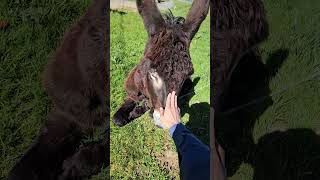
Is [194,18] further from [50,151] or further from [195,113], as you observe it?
[50,151]

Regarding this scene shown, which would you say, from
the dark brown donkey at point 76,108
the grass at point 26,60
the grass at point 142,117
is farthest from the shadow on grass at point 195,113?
the grass at point 26,60

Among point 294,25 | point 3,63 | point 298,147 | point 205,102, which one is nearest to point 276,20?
point 294,25

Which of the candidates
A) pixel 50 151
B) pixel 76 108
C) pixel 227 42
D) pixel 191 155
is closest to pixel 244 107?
pixel 227 42

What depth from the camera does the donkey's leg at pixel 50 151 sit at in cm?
304

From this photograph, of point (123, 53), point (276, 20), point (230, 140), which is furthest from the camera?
point (276, 20)

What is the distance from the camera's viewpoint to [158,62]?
9.98 feet

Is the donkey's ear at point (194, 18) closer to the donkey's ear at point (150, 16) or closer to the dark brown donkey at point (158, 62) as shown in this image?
the dark brown donkey at point (158, 62)

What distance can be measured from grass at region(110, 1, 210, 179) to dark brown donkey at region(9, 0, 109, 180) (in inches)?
2.1

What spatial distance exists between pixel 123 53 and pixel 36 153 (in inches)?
26.9

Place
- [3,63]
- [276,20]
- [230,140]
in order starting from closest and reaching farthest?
[3,63]
[230,140]
[276,20]

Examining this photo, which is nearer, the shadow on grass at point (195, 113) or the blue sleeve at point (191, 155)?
the blue sleeve at point (191, 155)

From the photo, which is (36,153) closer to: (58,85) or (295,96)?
(58,85)

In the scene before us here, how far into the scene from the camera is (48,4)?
324cm

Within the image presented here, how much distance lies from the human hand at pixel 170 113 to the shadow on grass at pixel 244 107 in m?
0.54
